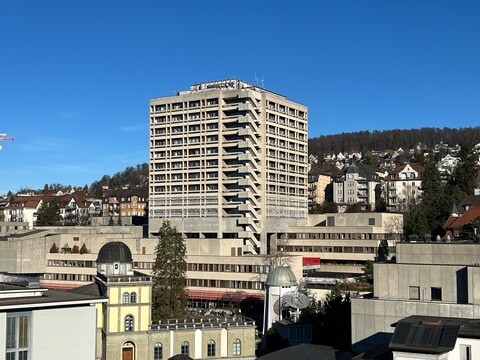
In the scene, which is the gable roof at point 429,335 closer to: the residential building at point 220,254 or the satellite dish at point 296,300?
the satellite dish at point 296,300

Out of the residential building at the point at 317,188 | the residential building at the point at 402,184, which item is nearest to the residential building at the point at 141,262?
the residential building at the point at 402,184

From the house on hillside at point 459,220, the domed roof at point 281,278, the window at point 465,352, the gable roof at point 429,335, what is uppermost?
the house on hillside at point 459,220

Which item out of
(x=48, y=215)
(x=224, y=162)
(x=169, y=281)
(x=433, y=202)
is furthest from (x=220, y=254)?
(x=48, y=215)

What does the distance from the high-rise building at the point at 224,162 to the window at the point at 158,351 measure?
44517mm

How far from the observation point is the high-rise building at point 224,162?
352 feet

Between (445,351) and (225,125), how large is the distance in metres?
79.8

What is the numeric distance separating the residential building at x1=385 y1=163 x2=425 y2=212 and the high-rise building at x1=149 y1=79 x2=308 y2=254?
56.9m

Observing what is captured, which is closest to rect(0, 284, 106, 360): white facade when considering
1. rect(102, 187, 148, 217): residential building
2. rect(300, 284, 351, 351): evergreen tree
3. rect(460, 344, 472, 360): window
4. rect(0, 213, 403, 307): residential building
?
rect(460, 344, 472, 360): window

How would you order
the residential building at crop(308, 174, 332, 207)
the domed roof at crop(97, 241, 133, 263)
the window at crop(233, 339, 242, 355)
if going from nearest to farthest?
the window at crop(233, 339, 242, 355), the domed roof at crop(97, 241, 133, 263), the residential building at crop(308, 174, 332, 207)

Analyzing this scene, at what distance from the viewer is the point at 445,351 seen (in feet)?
105

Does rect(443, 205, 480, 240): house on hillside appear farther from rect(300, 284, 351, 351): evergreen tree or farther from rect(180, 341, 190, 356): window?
rect(180, 341, 190, 356): window

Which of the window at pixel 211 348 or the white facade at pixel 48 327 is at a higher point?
the white facade at pixel 48 327

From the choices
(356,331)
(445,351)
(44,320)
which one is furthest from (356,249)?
(44,320)

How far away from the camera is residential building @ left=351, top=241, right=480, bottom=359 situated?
141ft
